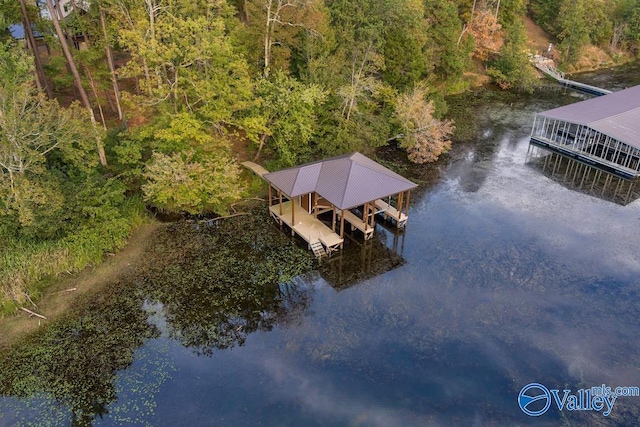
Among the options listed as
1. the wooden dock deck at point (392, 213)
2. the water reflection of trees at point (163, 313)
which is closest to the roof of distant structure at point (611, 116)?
the wooden dock deck at point (392, 213)

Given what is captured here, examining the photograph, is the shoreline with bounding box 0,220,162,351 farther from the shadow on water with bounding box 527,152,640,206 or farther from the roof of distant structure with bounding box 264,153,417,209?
the shadow on water with bounding box 527,152,640,206

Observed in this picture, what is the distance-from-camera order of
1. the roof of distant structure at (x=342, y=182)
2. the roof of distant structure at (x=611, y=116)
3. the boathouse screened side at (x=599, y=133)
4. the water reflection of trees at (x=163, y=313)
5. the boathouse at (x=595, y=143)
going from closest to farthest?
the water reflection of trees at (x=163, y=313)
the roof of distant structure at (x=342, y=182)
the boathouse at (x=595, y=143)
the roof of distant structure at (x=611, y=116)
the boathouse screened side at (x=599, y=133)

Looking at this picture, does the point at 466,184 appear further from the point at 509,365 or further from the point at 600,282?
the point at 509,365

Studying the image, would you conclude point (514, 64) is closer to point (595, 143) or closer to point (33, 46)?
point (595, 143)

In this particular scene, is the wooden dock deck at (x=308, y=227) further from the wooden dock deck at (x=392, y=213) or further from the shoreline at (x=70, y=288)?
the shoreline at (x=70, y=288)

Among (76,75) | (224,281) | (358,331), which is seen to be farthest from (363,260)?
(76,75)

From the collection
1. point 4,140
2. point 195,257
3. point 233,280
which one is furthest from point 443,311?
point 4,140

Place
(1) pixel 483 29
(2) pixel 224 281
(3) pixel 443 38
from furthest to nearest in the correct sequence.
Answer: (1) pixel 483 29, (3) pixel 443 38, (2) pixel 224 281
